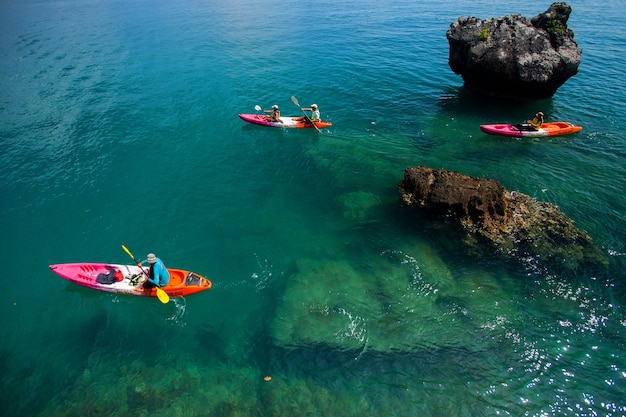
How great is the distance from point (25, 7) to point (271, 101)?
78.4m

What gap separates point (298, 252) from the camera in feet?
62.5

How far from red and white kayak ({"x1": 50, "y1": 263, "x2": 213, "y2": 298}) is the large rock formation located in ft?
43.4

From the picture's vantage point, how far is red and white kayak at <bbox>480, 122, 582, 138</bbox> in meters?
27.3

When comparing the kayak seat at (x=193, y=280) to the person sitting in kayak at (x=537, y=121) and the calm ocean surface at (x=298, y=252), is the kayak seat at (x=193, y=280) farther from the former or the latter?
the person sitting in kayak at (x=537, y=121)

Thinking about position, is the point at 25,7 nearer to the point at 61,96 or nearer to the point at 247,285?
the point at 61,96

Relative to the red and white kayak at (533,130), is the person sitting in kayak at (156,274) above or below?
below

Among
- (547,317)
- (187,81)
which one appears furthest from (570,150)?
(187,81)

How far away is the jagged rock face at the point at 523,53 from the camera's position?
3005cm

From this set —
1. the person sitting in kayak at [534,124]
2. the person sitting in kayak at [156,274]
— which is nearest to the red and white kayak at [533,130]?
the person sitting in kayak at [534,124]

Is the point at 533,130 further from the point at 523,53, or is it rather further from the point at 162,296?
the point at 162,296

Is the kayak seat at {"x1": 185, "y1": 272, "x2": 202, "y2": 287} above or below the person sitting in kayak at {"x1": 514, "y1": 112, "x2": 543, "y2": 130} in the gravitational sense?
below

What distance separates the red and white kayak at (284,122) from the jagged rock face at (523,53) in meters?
15.7

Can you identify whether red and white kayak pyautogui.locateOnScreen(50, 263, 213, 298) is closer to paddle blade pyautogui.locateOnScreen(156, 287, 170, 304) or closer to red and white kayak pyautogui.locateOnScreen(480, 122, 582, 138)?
paddle blade pyautogui.locateOnScreen(156, 287, 170, 304)

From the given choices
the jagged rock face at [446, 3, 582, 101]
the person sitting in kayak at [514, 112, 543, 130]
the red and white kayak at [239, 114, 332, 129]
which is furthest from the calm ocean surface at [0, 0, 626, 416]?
the jagged rock face at [446, 3, 582, 101]
